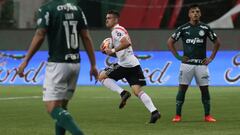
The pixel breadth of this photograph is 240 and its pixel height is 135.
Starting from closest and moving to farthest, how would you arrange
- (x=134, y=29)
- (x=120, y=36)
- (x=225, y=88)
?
(x=120, y=36) → (x=225, y=88) → (x=134, y=29)

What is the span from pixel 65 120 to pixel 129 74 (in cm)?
594

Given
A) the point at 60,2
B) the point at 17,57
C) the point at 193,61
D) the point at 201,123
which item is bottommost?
the point at 17,57

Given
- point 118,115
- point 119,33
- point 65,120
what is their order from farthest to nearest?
point 118,115, point 119,33, point 65,120

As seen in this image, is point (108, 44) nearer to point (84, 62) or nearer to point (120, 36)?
point (120, 36)

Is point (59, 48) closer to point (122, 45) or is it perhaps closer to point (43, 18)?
point (43, 18)

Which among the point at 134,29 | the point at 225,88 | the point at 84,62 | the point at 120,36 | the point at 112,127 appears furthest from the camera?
the point at 134,29

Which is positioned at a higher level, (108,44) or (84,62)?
(108,44)

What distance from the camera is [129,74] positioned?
592 inches

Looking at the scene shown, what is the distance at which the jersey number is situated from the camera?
30.8ft

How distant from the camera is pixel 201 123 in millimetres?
14242

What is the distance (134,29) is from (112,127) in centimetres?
2047

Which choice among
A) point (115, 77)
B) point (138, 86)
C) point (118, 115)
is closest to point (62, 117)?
point (138, 86)

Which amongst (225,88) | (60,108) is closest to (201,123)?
(60,108)

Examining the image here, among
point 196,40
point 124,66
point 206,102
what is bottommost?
point 206,102
